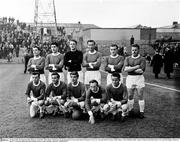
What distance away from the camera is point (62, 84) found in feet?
20.9

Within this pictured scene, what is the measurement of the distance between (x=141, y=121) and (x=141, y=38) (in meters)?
32.4

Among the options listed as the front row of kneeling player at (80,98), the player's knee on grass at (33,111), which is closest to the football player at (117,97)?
the front row of kneeling player at (80,98)

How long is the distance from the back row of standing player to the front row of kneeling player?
0.45 metres

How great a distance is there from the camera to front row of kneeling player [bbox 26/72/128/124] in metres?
5.83

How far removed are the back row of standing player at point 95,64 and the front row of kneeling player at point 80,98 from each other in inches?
17.7

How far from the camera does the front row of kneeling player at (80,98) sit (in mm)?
5828

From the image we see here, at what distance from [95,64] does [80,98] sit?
3.68ft

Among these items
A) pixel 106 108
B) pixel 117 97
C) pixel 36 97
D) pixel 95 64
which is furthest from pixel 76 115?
pixel 95 64

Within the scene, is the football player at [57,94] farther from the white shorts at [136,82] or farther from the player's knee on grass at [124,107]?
the white shorts at [136,82]

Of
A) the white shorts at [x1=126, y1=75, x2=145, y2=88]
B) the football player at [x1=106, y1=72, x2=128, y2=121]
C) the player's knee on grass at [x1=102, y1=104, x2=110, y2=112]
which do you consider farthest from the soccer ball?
the white shorts at [x1=126, y1=75, x2=145, y2=88]

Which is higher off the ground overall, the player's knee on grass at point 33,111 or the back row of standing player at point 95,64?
the back row of standing player at point 95,64

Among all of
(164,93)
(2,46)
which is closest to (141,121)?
(164,93)

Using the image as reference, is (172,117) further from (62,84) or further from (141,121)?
(62,84)

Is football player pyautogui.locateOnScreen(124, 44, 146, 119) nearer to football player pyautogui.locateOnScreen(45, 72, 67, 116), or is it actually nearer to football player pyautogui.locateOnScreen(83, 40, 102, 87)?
football player pyautogui.locateOnScreen(83, 40, 102, 87)
